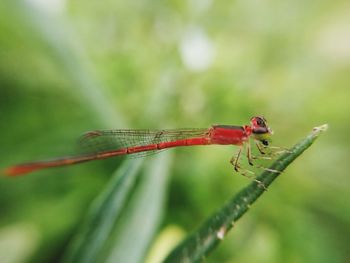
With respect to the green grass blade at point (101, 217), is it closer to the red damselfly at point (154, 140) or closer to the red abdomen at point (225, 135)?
the red damselfly at point (154, 140)

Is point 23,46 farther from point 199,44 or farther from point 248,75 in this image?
point 248,75

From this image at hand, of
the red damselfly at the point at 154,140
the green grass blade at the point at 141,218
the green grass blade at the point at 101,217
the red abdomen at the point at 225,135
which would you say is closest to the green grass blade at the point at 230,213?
the green grass blade at the point at 101,217

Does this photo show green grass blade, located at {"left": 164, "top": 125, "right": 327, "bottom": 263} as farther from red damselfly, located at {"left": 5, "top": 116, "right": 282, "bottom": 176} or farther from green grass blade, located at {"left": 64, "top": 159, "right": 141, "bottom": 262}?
red damselfly, located at {"left": 5, "top": 116, "right": 282, "bottom": 176}

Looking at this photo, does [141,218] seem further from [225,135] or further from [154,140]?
[225,135]

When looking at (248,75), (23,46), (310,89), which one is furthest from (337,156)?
(23,46)

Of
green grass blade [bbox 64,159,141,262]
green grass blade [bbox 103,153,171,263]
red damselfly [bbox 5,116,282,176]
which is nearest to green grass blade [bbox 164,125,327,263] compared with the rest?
green grass blade [bbox 64,159,141,262]
